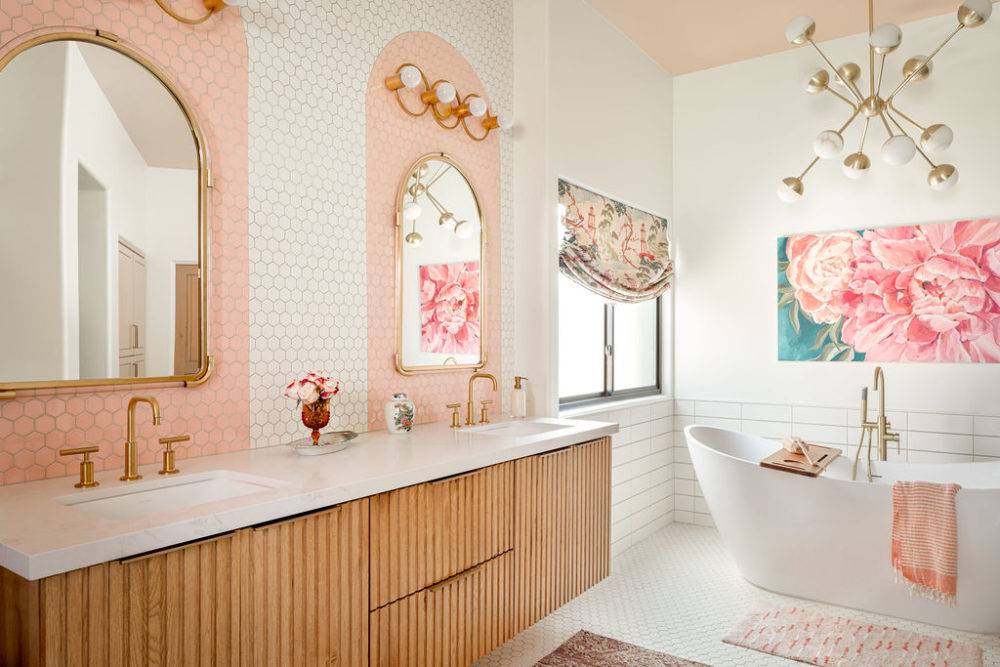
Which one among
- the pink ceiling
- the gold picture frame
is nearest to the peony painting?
the pink ceiling

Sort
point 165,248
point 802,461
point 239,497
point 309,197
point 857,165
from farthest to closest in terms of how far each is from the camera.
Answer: point 857,165 < point 802,461 < point 309,197 < point 165,248 < point 239,497

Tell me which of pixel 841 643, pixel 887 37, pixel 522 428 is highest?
pixel 887 37

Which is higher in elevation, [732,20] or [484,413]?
[732,20]

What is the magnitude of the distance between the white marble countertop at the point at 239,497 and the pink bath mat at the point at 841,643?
4.12 ft

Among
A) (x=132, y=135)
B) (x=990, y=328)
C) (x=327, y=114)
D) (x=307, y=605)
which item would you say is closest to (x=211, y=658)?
(x=307, y=605)

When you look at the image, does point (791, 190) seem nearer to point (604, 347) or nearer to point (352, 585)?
point (604, 347)

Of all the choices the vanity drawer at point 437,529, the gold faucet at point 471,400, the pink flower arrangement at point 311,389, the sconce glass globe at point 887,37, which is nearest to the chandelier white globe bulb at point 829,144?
the sconce glass globe at point 887,37

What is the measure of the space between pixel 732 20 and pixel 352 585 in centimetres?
364

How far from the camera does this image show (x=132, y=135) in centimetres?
187

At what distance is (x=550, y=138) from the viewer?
333 cm

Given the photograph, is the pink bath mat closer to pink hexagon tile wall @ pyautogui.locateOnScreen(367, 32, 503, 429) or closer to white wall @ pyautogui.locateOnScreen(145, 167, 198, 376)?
pink hexagon tile wall @ pyautogui.locateOnScreen(367, 32, 503, 429)

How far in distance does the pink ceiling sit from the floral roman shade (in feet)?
3.40

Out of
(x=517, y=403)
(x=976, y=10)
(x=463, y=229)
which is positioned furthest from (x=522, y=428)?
(x=976, y=10)

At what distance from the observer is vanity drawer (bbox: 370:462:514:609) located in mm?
1836
